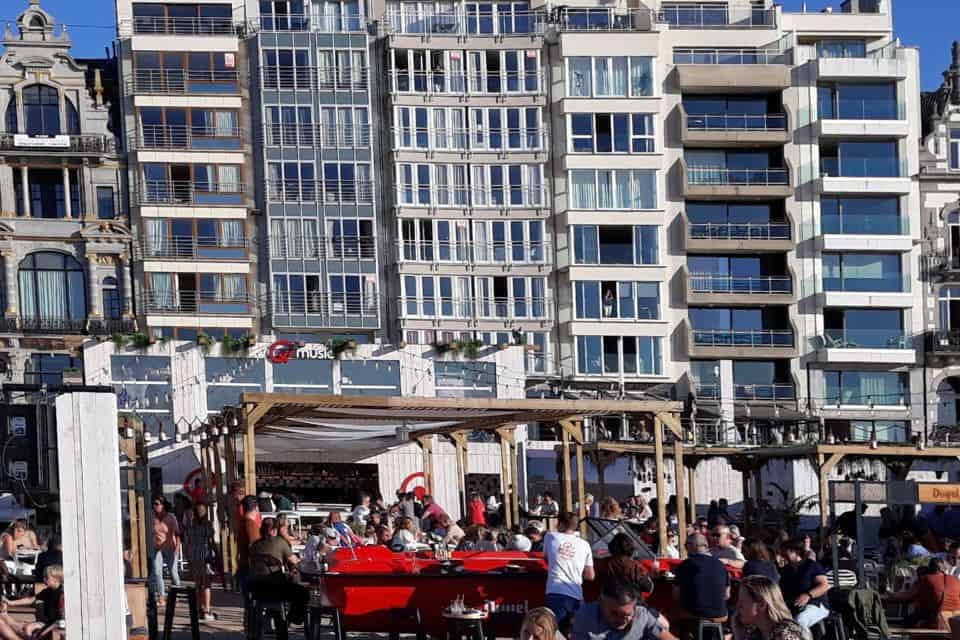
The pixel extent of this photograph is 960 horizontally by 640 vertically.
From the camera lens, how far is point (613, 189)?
57.1 metres

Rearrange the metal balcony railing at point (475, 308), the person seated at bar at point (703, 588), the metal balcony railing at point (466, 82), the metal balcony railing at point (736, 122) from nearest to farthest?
1. the person seated at bar at point (703, 588)
2. the metal balcony railing at point (475, 308)
3. the metal balcony railing at point (466, 82)
4. the metal balcony railing at point (736, 122)

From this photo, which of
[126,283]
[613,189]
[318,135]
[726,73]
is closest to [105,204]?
[126,283]

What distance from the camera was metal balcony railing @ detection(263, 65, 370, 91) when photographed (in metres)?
55.5

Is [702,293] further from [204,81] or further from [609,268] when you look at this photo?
[204,81]

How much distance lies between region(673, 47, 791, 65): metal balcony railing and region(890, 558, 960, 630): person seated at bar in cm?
4347

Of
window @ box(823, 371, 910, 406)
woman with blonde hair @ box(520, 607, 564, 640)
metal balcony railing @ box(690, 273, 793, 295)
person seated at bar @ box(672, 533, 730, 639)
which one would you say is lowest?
window @ box(823, 371, 910, 406)

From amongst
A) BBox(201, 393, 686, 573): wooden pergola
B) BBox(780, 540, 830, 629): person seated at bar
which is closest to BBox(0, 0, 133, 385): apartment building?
BBox(201, 393, 686, 573): wooden pergola

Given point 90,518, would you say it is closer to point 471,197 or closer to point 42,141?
point 42,141

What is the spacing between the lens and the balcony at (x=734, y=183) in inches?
2291

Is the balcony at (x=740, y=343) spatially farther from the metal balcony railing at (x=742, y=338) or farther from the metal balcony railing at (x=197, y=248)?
the metal balcony railing at (x=197, y=248)

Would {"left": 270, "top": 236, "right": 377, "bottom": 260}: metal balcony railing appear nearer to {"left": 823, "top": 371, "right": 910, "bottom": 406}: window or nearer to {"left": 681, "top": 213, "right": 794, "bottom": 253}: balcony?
{"left": 681, "top": 213, "right": 794, "bottom": 253}: balcony

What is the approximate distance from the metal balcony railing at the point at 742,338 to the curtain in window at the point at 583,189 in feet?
17.8

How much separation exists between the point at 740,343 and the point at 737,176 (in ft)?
18.3

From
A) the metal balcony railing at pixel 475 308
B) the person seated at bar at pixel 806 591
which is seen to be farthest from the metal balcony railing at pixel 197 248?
the person seated at bar at pixel 806 591
